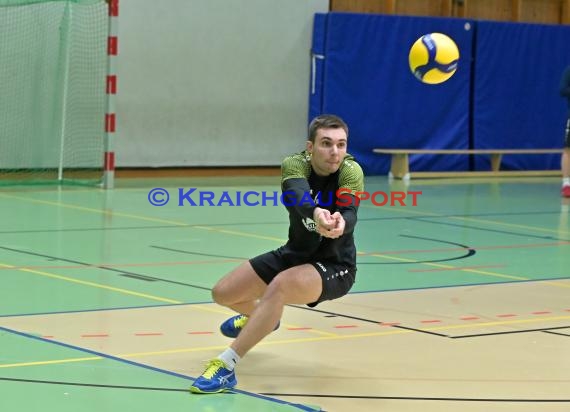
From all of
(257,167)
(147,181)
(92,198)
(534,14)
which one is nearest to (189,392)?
(92,198)

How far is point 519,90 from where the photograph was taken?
2136 centimetres

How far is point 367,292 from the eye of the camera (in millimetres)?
8414

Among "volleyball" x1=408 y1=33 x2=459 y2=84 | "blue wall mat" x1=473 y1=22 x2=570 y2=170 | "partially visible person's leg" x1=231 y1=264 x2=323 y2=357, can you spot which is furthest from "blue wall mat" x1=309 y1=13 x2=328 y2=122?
"partially visible person's leg" x1=231 y1=264 x2=323 y2=357

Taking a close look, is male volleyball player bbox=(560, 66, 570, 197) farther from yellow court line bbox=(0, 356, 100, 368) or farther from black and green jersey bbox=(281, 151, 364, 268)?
yellow court line bbox=(0, 356, 100, 368)

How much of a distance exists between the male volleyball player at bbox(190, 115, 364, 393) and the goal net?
1107cm

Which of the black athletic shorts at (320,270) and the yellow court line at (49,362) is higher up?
the black athletic shorts at (320,270)

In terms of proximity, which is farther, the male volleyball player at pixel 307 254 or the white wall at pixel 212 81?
the white wall at pixel 212 81

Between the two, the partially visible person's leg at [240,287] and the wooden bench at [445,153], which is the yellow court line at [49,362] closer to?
the partially visible person's leg at [240,287]

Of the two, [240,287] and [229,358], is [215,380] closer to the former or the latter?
[229,358]

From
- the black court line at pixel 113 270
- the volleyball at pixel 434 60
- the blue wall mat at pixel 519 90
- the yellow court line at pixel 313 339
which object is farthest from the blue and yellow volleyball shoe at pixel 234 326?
the blue wall mat at pixel 519 90

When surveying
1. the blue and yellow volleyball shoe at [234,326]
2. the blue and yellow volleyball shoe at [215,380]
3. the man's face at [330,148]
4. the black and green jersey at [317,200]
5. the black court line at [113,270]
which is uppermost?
the man's face at [330,148]

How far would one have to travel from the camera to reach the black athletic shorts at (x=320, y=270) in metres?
5.73

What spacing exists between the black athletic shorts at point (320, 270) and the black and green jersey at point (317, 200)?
0.09 feet

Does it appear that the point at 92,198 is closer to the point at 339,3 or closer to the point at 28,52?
the point at 28,52
